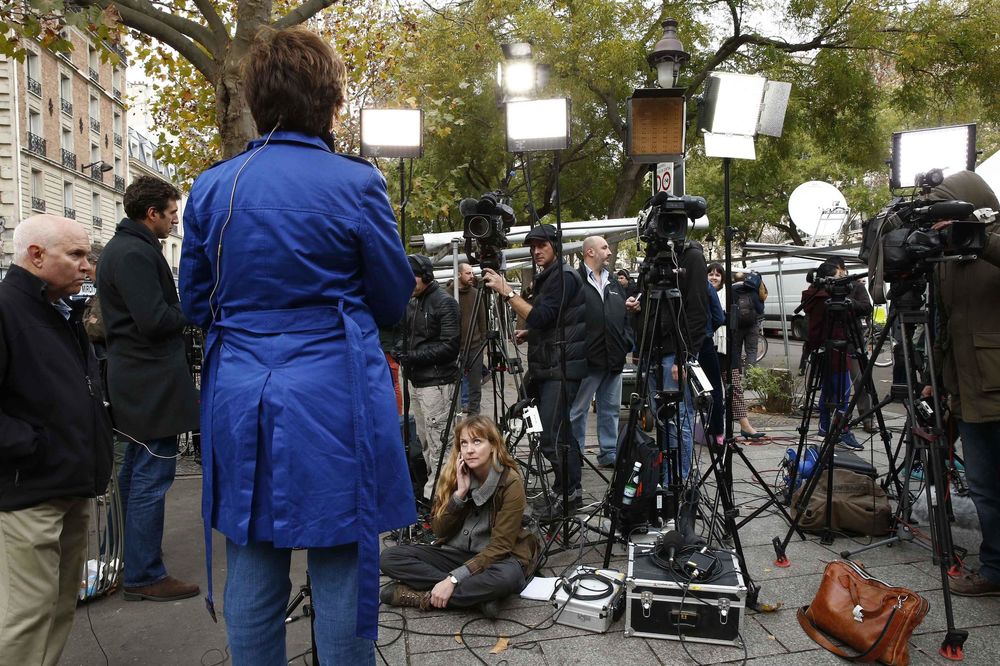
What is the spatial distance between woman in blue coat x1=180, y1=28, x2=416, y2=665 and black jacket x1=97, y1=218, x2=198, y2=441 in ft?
5.73

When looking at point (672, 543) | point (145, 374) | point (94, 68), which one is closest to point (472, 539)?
point (672, 543)

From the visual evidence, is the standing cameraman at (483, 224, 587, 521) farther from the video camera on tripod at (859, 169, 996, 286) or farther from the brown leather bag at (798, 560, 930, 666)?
the video camera on tripod at (859, 169, 996, 286)

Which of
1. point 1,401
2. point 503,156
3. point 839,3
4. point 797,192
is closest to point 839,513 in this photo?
point 1,401

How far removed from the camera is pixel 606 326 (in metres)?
5.28

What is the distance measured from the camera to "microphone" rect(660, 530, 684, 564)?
3.14 m

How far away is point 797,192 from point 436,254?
6020mm

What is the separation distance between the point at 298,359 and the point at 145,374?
7.19 ft

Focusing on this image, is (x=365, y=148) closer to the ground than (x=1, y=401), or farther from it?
farther from it

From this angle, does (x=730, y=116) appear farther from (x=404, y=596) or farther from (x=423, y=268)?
(x=404, y=596)

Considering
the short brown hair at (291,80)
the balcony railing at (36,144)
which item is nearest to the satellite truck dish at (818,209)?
the short brown hair at (291,80)

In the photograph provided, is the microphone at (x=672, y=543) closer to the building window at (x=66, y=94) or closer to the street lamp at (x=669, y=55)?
the street lamp at (x=669, y=55)

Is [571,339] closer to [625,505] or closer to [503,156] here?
[625,505]

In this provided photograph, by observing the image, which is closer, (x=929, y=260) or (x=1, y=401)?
(x=1, y=401)

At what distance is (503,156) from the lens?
13961 millimetres
